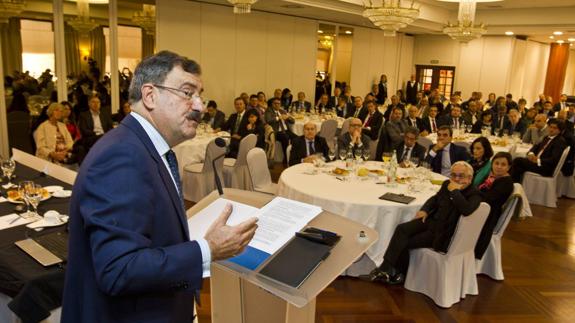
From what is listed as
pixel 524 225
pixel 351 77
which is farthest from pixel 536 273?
pixel 351 77

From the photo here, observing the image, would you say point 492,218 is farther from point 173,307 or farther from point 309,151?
point 173,307

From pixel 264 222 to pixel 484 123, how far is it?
900 cm

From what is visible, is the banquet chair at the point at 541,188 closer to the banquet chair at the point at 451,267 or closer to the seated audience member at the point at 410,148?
the seated audience member at the point at 410,148

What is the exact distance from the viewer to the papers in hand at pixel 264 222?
165 centimetres

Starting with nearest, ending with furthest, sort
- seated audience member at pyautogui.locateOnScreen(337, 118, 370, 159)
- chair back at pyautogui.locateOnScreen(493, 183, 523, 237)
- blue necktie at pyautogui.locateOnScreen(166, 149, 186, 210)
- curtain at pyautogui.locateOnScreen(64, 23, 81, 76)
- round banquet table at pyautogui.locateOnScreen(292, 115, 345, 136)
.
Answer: blue necktie at pyautogui.locateOnScreen(166, 149, 186, 210), chair back at pyautogui.locateOnScreen(493, 183, 523, 237), seated audience member at pyautogui.locateOnScreen(337, 118, 370, 159), curtain at pyautogui.locateOnScreen(64, 23, 81, 76), round banquet table at pyautogui.locateOnScreen(292, 115, 345, 136)

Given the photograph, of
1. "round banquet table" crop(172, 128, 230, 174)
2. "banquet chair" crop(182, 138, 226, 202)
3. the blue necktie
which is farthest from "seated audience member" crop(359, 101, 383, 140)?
the blue necktie

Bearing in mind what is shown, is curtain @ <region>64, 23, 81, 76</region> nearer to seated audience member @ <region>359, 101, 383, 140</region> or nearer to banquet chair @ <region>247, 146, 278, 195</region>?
banquet chair @ <region>247, 146, 278, 195</region>

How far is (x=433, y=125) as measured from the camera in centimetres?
943

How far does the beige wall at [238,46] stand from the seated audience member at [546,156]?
6645 mm

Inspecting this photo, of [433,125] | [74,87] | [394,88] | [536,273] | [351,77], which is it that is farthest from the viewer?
[394,88]

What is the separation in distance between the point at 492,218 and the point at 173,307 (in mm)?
3752

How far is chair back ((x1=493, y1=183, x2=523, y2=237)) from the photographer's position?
4.29 metres

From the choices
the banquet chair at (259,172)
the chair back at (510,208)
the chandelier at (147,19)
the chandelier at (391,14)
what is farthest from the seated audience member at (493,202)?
the chandelier at (147,19)

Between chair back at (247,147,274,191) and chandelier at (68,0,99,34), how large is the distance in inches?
195
